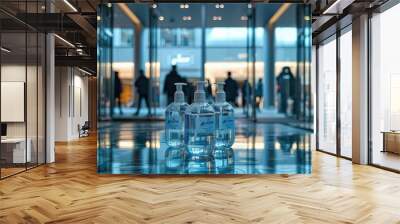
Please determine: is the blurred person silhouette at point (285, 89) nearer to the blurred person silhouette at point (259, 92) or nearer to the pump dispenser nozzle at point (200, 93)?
the blurred person silhouette at point (259, 92)

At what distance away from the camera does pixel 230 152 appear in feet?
8.58

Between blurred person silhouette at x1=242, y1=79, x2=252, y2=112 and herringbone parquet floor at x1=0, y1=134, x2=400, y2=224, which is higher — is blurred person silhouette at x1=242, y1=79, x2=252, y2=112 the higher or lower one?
the higher one

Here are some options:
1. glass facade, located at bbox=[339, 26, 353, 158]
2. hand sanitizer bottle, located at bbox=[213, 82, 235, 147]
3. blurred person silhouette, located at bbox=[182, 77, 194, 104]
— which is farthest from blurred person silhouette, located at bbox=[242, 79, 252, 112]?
glass facade, located at bbox=[339, 26, 353, 158]

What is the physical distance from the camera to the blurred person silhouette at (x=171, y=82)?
2.73m

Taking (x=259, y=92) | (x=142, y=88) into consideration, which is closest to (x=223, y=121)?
(x=259, y=92)

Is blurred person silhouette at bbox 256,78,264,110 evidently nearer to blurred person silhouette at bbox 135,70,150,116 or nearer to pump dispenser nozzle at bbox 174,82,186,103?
pump dispenser nozzle at bbox 174,82,186,103

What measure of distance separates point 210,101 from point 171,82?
300mm

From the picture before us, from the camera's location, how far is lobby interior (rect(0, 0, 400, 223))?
2.59 metres

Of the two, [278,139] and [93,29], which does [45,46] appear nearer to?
[93,29]

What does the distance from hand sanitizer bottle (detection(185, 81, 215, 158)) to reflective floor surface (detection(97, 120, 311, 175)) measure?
0.05 meters

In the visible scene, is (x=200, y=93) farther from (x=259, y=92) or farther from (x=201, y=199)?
(x=201, y=199)

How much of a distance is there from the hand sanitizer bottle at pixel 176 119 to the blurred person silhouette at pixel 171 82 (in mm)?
28

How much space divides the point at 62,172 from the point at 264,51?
4.37 m

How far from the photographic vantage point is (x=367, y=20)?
6945 mm
